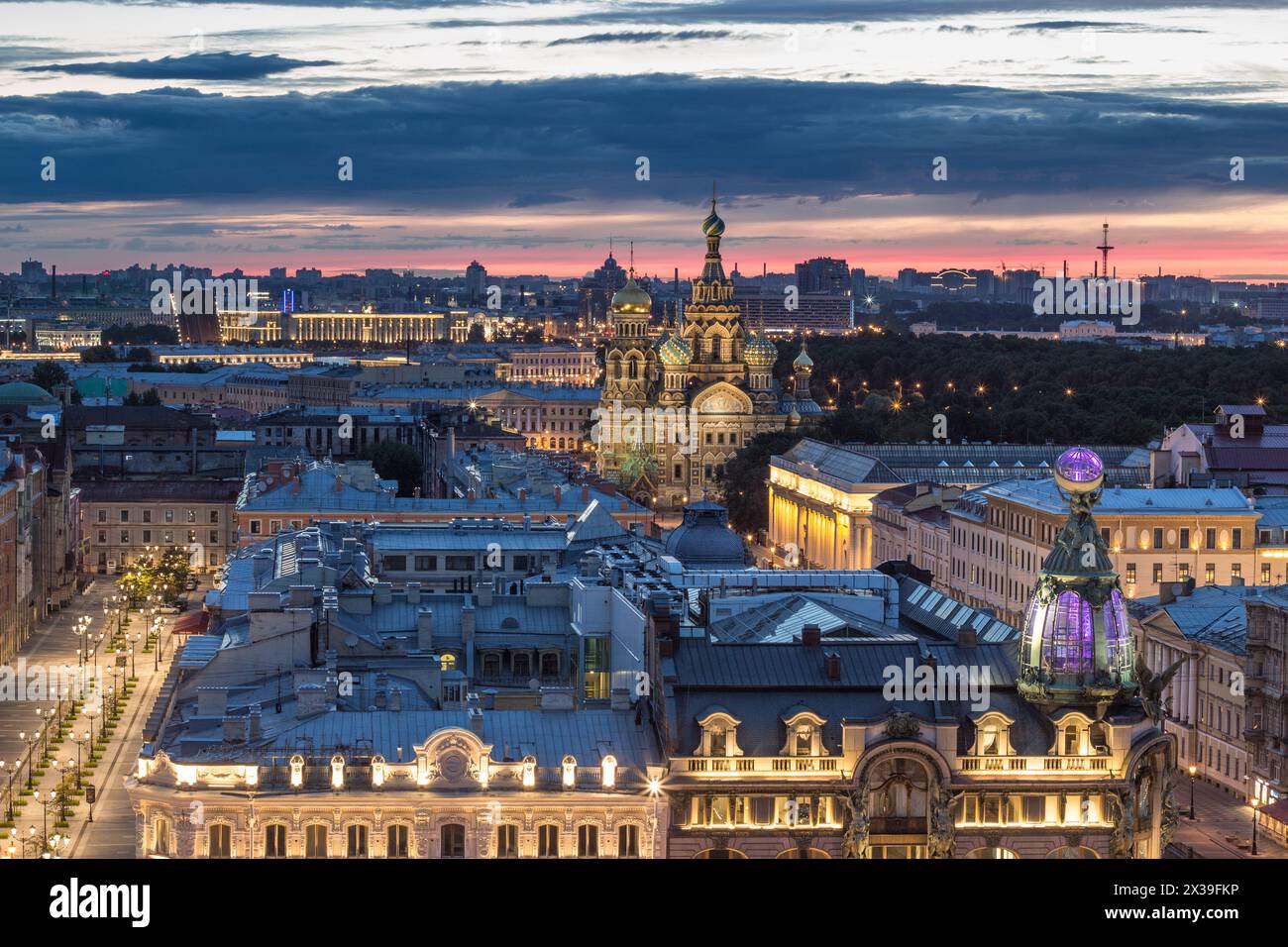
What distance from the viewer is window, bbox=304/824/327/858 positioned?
38469mm

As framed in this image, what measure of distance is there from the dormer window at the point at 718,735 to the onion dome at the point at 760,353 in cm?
13241

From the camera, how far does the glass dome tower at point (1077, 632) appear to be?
40.5m

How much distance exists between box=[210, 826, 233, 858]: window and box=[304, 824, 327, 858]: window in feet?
3.86

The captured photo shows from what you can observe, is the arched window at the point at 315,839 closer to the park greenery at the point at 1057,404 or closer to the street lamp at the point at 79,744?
the street lamp at the point at 79,744

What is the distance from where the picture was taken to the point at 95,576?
380 ft

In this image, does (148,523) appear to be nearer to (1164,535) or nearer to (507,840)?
(1164,535)

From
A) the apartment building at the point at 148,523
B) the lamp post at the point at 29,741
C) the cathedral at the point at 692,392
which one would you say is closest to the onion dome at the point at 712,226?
the cathedral at the point at 692,392

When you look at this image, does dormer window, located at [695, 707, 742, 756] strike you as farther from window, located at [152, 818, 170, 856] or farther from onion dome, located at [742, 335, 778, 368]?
onion dome, located at [742, 335, 778, 368]

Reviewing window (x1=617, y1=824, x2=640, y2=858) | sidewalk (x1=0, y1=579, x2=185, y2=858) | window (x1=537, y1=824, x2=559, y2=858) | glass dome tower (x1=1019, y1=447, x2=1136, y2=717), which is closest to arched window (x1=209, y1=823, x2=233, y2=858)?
window (x1=537, y1=824, x2=559, y2=858)

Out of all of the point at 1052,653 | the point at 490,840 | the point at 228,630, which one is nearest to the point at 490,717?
the point at 490,840

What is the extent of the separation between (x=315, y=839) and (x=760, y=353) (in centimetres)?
13440

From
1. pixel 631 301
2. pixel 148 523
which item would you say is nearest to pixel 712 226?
pixel 631 301
